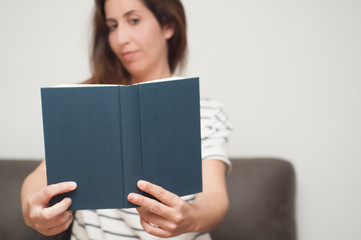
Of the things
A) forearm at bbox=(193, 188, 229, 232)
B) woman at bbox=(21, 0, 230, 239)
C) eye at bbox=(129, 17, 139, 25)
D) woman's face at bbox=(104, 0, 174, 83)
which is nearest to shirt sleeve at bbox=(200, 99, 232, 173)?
woman at bbox=(21, 0, 230, 239)

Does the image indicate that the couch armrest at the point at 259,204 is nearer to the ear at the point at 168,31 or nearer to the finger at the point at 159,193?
the ear at the point at 168,31

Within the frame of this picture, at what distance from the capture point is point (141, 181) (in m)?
0.68

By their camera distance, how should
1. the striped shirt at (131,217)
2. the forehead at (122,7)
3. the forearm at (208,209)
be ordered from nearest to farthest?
the forearm at (208,209)
the striped shirt at (131,217)
the forehead at (122,7)

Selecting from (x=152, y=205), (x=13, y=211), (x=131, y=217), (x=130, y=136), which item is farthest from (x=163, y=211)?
(x=13, y=211)

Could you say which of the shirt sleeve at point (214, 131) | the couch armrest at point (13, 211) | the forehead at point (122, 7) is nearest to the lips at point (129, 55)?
the forehead at point (122, 7)

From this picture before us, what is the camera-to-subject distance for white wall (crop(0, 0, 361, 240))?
1530 mm

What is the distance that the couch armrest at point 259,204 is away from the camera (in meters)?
1.39

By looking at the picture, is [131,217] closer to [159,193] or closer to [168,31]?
[159,193]

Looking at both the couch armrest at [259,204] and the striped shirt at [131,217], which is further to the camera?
the couch armrest at [259,204]

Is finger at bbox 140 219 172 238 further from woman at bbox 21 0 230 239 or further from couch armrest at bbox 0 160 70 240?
couch armrest at bbox 0 160 70 240

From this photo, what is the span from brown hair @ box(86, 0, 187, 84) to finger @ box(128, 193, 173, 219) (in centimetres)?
65

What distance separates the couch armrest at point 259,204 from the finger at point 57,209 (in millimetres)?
855

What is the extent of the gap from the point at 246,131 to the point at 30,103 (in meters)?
1.03

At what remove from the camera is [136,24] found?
112 cm
